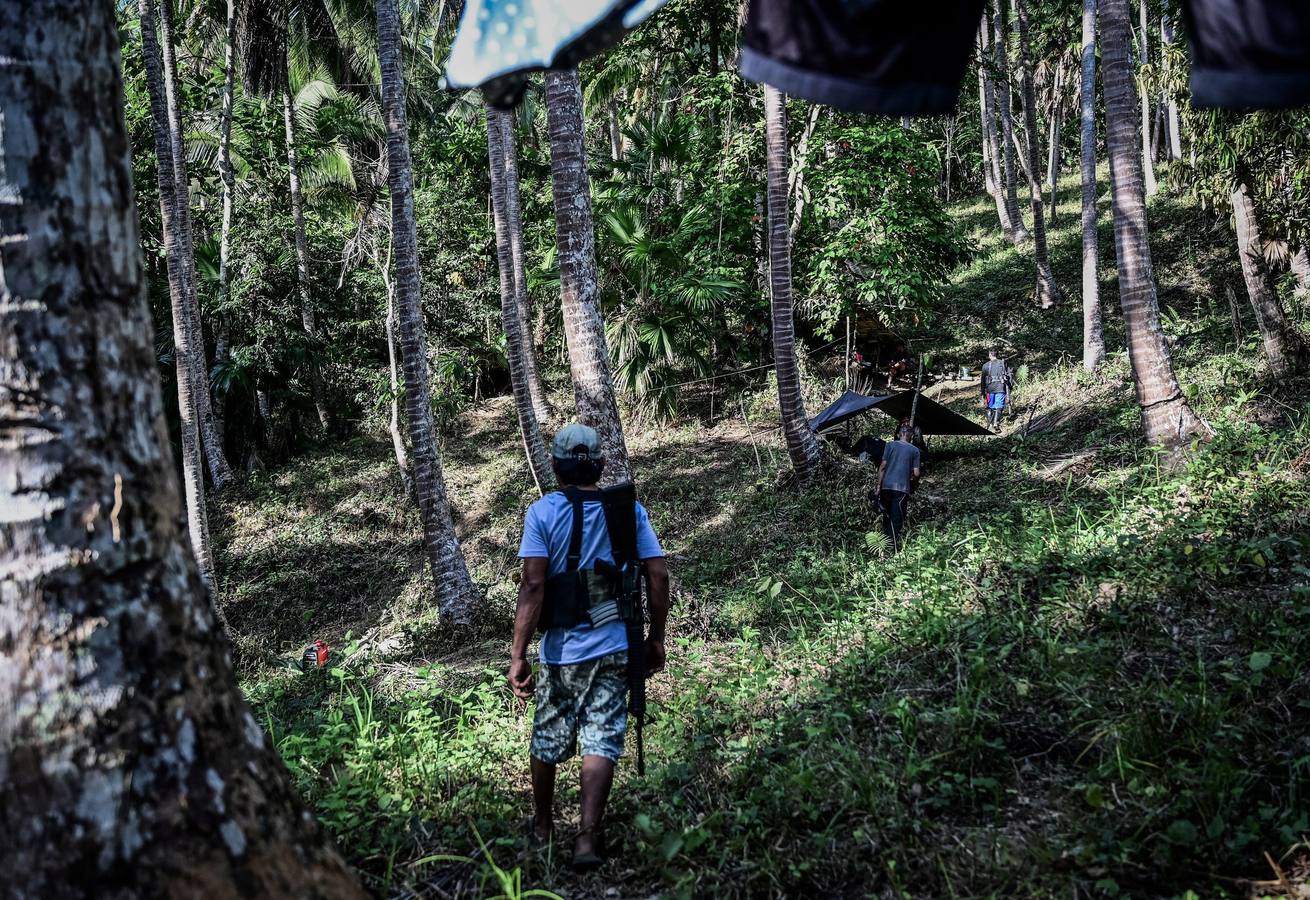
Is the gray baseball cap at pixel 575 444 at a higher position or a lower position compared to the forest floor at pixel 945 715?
higher

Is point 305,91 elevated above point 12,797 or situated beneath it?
elevated above

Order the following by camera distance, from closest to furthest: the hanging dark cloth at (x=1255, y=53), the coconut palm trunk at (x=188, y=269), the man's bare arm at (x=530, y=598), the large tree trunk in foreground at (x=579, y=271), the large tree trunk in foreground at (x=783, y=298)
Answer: the hanging dark cloth at (x=1255, y=53) → the man's bare arm at (x=530, y=598) → the large tree trunk in foreground at (x=579, y=271) → the large tree trunk in foreground at (x=783, y=298) → the coconut palm trunk at (x=188, y=269)

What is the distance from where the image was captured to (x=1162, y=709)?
414 cm

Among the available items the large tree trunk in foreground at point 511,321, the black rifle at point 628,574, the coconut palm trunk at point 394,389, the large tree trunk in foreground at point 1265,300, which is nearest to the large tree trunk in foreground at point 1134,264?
the large tree trunk in foreground at point 1265,300

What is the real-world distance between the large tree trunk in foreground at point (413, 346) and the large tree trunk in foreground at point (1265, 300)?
30.5 ft

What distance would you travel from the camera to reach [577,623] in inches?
152

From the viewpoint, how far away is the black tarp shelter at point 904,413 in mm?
13000

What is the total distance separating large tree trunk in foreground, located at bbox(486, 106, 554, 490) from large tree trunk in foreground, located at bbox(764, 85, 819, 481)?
3.54 m

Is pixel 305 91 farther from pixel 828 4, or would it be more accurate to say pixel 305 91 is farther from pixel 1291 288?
pixel 828 4

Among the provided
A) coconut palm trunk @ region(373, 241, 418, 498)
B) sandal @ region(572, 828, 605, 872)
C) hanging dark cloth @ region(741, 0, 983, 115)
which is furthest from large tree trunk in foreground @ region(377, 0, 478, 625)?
hanging dark cloth @ region(741, 0, 983, 115)

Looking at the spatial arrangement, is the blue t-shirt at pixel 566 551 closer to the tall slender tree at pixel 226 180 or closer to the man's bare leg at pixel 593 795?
the man's bare leg at pixel 593 795

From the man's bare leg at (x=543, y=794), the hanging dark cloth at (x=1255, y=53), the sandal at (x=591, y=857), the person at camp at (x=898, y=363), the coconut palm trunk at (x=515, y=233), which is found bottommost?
the sandal at (x=591, y=857)

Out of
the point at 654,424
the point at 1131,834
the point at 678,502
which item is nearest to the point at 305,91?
the point at 654,424

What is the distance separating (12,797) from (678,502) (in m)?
12.9
